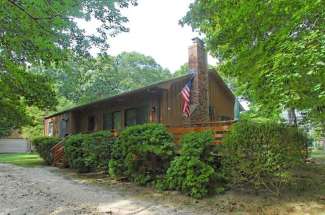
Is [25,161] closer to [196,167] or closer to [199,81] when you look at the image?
[199,81]

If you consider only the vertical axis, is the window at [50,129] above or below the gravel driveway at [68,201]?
above

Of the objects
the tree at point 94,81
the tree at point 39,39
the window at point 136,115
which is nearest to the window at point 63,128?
the tree at point 39,39

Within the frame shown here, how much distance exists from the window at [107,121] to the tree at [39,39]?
13.0 feet

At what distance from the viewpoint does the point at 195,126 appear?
10117mm

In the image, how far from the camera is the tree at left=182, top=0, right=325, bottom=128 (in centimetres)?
636

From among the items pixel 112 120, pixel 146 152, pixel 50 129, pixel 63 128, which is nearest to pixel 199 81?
pixel 112 120

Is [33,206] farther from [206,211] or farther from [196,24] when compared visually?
[196,24]

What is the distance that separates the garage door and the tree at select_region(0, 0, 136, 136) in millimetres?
22194

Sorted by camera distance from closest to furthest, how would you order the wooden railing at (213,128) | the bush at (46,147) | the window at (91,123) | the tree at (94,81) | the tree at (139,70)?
the wooden railing at (213,128) < the bush at (46,147) < the window at (91,123) < the tree at (94,81) < the tree at (139,70)

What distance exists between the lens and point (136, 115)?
1516cm

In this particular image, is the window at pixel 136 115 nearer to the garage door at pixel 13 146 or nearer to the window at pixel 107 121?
the window at pixel 107 121

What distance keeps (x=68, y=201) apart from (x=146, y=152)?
8.92 ft

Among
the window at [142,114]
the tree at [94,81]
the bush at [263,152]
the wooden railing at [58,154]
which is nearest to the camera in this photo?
the bush at [263,152]

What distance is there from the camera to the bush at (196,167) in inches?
290
